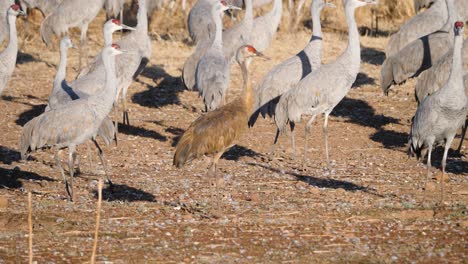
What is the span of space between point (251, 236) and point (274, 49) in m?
9.19

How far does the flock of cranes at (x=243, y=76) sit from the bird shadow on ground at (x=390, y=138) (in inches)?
20.0

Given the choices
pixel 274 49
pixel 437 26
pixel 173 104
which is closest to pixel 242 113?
pixel 173 104

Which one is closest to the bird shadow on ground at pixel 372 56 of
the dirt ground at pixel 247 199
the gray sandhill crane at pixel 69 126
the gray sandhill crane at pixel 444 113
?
the dirt ground at pixel 247 199

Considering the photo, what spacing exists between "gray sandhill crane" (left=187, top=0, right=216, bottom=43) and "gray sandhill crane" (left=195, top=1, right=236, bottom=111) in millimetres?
2089

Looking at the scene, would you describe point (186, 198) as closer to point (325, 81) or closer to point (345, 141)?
point (325, 81)

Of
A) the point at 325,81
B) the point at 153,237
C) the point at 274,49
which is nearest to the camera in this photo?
the point at 153,237

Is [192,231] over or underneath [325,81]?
underneath

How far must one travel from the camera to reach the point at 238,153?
10.9 metres

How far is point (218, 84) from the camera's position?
37.1ft

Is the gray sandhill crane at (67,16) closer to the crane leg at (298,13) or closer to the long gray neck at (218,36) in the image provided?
the long gray neck at (218,36)

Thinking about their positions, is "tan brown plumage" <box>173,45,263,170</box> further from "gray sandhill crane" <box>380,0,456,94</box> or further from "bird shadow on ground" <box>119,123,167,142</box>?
"gray sandhill crane" <box>380,0,456,94</box>

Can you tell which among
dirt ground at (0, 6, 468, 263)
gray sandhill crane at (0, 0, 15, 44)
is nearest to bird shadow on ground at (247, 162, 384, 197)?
dirt ground at (0, 6, 468, 263)

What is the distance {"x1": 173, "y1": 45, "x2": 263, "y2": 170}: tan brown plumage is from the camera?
26.4 ft

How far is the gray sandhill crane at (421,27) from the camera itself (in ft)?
45.7
